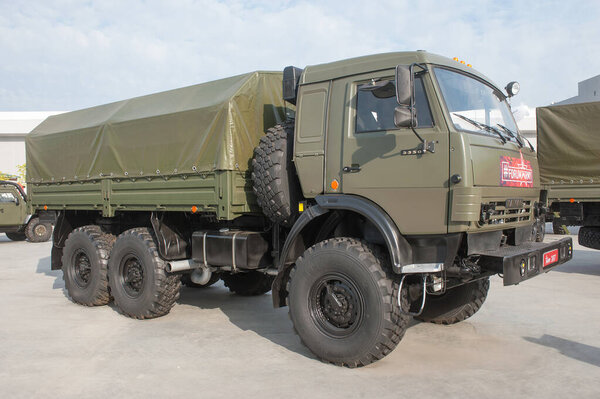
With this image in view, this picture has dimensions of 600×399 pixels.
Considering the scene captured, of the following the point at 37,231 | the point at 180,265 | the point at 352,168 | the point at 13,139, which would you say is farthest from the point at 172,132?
the point at 13,139

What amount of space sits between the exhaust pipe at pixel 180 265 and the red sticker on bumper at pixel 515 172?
3637 mm

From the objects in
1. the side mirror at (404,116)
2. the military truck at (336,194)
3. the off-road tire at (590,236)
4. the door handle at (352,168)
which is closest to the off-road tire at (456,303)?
the military truck at (336,194)

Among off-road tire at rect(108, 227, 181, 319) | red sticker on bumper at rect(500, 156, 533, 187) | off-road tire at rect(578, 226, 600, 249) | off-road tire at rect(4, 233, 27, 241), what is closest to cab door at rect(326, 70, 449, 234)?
red sticker on bumper at rect(500, 156, 533, 187)

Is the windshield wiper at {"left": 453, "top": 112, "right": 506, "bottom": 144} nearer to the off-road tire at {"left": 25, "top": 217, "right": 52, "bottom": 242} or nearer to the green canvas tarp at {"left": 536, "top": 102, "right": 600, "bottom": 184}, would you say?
the green canvas tarp at {"left": 536, "top": 102, "right": 600, "bottom": 184}

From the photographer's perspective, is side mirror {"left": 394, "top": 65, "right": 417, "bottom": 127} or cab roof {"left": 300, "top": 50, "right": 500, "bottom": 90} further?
cab roof {"left": 300, "top": 50, "right": 500, "bottom": 90}

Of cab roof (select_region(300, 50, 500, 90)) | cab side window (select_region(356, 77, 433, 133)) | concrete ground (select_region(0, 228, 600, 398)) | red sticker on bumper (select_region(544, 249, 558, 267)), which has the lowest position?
concrete ground (select_region(0, 228, 600, 398))

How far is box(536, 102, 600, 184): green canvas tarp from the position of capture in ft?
29.8

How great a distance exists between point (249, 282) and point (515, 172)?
4.39m

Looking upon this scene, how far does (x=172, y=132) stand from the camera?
6.18m

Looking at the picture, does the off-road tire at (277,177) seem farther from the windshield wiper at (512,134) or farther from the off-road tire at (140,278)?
the windshield wiper at (512,134)

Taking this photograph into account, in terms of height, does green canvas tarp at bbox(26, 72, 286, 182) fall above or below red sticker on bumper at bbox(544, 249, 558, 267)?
above

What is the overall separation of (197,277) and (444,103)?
13.2 ft

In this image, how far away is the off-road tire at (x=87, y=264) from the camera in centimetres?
704

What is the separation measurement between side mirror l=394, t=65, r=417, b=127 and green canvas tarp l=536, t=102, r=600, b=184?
6401mm
